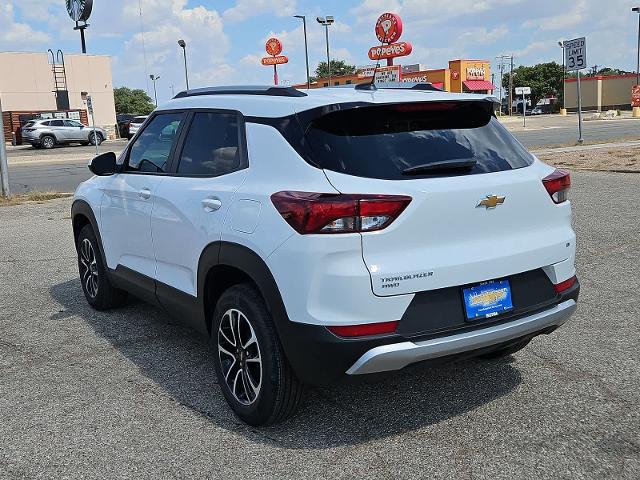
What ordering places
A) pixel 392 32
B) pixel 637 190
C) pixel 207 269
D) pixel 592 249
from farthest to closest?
pixel 392 32 → pixel 637 190 → pixel 592 249 → pixel 207 269

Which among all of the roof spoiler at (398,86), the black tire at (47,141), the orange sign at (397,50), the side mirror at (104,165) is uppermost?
the orange sign at (397,50)

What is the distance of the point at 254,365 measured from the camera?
3.53 m

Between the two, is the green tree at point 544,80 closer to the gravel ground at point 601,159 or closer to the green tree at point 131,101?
the green tree at point 131,101

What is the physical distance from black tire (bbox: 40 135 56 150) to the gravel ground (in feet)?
93.2

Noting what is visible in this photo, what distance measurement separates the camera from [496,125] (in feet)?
12.2

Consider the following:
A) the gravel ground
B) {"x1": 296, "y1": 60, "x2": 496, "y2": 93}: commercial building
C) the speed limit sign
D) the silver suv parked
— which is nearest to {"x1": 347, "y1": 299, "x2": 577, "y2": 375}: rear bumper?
the gravel ground

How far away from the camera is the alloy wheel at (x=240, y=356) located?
11.4 feet

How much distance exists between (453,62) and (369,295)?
7011 cm

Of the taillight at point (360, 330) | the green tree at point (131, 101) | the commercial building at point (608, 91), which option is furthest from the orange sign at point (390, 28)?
the green tree at point (131, 101)

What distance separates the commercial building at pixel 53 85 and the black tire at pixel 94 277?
1853 inches

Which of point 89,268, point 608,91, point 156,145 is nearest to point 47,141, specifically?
point 89,268

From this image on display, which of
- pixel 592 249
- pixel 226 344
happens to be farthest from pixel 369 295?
pixel 592 249

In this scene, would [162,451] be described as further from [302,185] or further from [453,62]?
[453,62]

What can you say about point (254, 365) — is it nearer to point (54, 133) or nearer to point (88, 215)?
point (88, 215)
